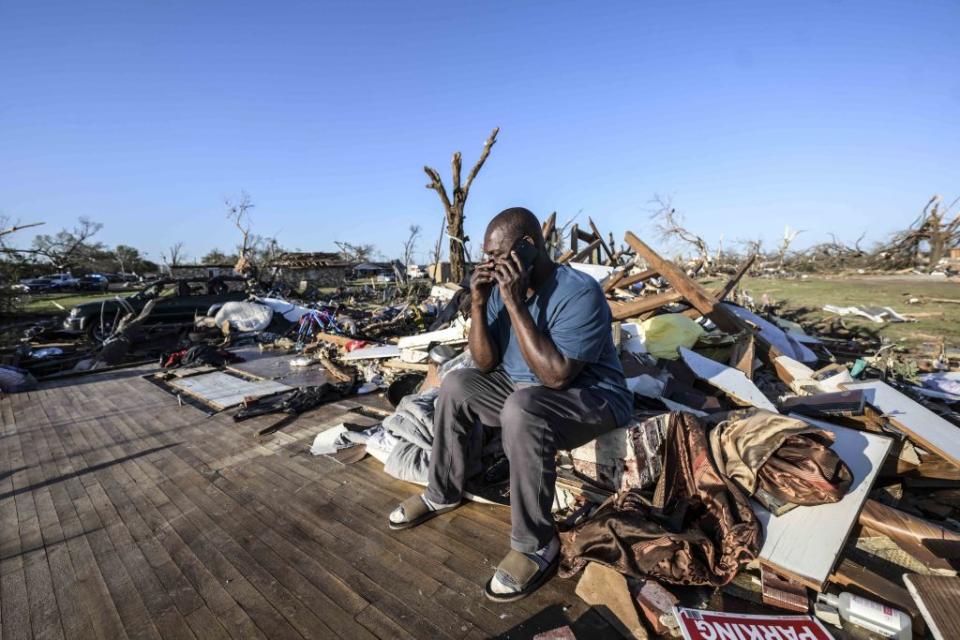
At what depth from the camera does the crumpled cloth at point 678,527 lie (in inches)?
69.6

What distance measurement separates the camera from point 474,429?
99.9 inches

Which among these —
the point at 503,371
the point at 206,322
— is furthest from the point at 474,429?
the point at 206,322

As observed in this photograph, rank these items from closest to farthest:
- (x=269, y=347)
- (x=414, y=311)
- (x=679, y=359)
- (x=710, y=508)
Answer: (x=710, y=508) < (x=679, y=359) < (x=269, y=347) < (x=414, y=311)

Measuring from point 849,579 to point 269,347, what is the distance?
A: 964cm

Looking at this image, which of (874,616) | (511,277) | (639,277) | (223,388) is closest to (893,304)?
(639,277)

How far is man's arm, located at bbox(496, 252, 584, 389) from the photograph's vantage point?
1.98 meters

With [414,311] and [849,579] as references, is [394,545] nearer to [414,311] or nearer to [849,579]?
[849,579]

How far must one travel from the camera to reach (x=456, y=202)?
1122cm

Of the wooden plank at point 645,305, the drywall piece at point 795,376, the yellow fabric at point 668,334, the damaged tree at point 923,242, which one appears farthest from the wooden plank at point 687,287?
the damaged tree at point 923,242

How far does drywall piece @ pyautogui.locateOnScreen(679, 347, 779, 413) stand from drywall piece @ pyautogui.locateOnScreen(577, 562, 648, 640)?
1949mm

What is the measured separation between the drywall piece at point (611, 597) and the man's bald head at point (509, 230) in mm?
1606

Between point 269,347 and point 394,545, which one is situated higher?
point 394,545

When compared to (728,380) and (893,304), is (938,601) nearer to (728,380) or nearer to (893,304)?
(728,380)

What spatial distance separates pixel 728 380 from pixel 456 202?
29.8 ft
